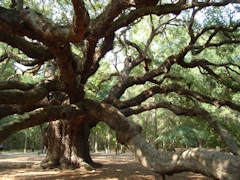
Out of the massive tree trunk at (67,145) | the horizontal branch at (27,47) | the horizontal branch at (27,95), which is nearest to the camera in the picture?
the horizontal branch at (27,95)

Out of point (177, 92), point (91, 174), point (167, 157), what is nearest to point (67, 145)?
point (91, 174)

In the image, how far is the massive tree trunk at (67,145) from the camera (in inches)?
386

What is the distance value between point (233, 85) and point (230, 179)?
6649 millimetres

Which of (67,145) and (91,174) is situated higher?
(67,145)

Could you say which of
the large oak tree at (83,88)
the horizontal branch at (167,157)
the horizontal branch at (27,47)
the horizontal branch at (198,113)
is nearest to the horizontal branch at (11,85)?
the large oak tree at (83,88)

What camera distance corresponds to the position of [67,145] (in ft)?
33.2

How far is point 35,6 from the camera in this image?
458 inches

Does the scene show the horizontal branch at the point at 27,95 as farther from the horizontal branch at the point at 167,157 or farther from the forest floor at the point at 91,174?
the forest floor at the point at 91,174

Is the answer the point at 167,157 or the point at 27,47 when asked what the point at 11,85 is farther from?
the point at 167,157

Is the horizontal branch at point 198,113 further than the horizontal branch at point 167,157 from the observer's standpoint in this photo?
Yes

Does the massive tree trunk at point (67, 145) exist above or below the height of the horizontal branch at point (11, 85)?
below

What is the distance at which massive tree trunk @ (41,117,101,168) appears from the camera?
32.2 ft

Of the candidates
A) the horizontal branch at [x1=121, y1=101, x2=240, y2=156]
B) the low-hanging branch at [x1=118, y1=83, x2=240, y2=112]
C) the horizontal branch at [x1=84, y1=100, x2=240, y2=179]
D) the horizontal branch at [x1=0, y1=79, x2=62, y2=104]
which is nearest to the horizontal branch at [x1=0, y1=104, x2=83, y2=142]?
the horizontal branch at [x1=0, y1=79, x2=62, y2=104]

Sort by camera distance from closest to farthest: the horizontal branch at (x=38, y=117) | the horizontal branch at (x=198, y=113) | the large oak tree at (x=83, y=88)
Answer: the large oak tree at (x=83, y=88) → the horizontal branch at (x=38, y=117) → the horizontal branch at (x=198, y=113)
